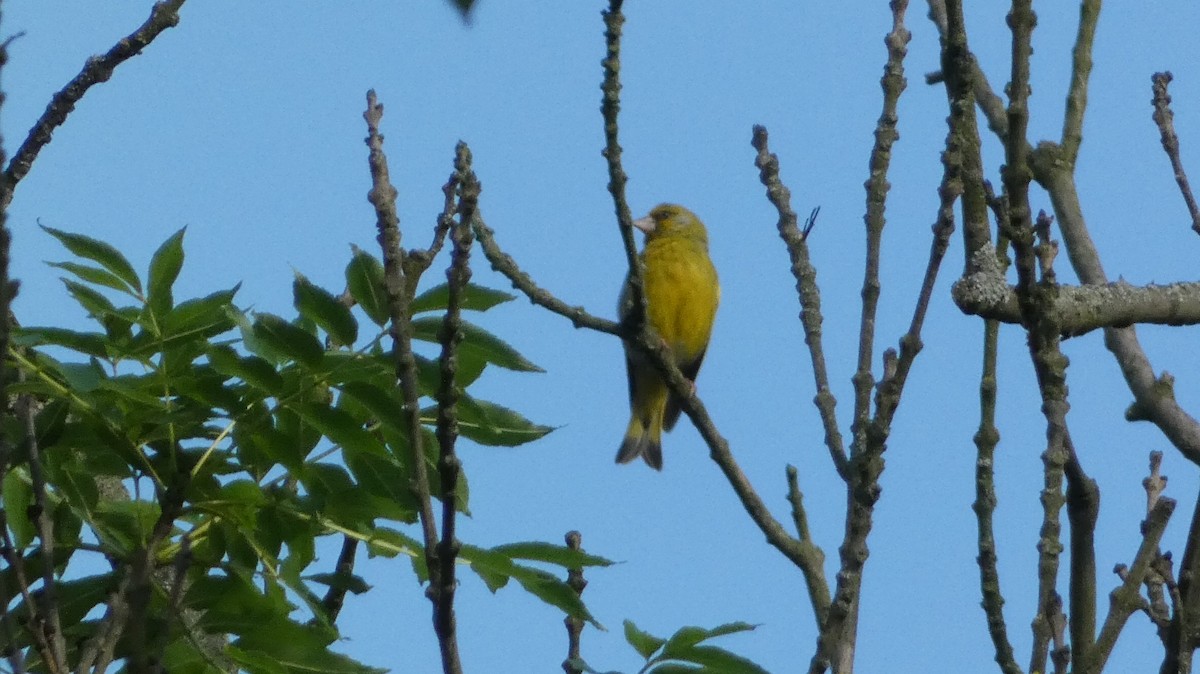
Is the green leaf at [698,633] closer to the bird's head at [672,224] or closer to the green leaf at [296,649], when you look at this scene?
the green leaf at [296,649]

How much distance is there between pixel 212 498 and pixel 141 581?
157 cm

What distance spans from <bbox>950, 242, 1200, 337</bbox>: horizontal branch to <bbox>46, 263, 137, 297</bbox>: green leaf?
1.69 metres

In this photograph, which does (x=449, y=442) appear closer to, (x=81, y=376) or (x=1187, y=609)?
(x=81, y=376)

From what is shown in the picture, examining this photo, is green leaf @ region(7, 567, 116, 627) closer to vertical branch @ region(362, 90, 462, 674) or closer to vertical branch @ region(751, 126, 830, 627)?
vertical branch @ region(362, 90, 462, 674)

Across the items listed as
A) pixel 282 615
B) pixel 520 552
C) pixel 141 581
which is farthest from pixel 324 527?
pixel 141 581

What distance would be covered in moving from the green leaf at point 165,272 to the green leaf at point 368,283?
14.1 inches

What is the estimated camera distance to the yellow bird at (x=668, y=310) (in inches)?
372

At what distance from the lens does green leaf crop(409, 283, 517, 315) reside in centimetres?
294

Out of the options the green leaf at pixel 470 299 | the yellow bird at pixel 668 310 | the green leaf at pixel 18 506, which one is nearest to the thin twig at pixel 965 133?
the green leaf at pixel 470 299

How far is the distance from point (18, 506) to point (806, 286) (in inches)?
80.8

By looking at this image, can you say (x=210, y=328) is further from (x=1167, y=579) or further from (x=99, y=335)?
(x=1167, y=579)

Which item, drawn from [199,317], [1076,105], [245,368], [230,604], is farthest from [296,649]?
[1076,105]

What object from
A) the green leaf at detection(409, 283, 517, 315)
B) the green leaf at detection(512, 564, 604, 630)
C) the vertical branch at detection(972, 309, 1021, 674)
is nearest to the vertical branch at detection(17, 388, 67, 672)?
the green leaf at detection(409, 283, 517, 315)

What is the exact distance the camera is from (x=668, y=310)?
942 cm
